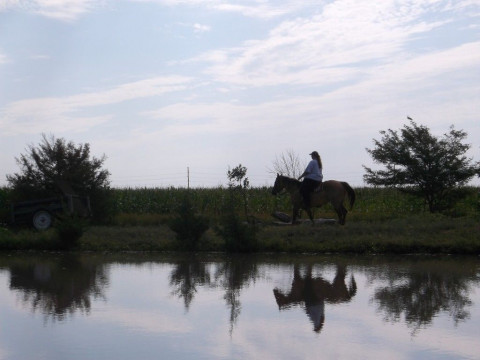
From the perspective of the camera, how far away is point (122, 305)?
10766 mm

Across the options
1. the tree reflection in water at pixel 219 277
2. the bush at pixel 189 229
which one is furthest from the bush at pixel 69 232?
the tree reflection in water at pixel 219 277

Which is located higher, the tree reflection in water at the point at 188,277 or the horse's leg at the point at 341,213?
the horse's leg at the point at 341,213

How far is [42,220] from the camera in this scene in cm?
2498

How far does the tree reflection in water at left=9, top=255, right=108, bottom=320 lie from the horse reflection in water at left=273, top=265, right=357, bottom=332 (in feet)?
10.0

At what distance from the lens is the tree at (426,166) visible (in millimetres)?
27922

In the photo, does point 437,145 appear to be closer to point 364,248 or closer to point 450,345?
point 364,248

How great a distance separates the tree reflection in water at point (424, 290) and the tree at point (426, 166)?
11.7 m

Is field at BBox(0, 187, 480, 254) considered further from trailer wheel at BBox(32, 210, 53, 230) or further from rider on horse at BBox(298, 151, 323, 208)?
rider on horse at BBox(298, 151, 323, 208)

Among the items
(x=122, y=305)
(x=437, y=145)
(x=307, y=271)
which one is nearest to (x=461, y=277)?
(x=307, y=271)

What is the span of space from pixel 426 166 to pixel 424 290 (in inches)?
659

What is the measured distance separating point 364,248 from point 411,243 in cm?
121

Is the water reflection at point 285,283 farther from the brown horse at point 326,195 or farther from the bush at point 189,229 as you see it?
the brown horse at point 326,195

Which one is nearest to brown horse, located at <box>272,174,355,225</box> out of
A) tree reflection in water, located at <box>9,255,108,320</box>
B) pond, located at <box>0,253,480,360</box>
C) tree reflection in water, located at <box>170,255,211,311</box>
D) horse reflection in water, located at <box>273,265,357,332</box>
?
tree reflection in water, located at <box>170,255,211,311</box>

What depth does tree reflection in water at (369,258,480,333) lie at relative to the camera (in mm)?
9914
